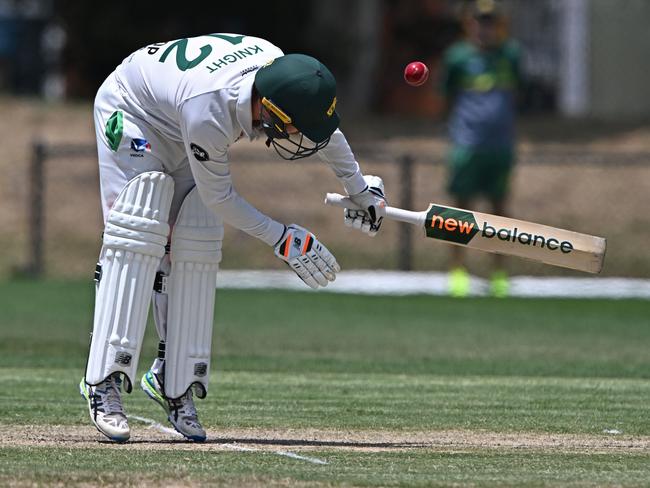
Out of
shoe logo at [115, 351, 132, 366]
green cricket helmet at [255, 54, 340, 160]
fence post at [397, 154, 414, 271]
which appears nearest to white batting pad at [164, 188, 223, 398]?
shoe logo at [115, 351, 132, 366]

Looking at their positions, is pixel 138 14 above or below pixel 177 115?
above

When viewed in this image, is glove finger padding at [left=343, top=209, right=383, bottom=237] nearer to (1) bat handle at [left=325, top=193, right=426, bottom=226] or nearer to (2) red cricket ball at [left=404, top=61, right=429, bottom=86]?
(1) bat handle at [left=325, top=193, right=426, bottom=226]

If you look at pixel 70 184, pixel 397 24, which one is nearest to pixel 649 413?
pixel 70 184

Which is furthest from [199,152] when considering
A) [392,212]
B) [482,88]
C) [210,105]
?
[482,88]

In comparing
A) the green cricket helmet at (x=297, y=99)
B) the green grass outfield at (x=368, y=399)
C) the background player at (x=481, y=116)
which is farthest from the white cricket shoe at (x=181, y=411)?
the background player at (x=481, y=116)

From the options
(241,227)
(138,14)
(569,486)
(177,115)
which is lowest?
(569,486)

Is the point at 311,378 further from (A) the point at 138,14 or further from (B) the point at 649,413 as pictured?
(A) the point at 138,14

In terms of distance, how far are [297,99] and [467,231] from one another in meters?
1.18

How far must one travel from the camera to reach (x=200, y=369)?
22.7 ft

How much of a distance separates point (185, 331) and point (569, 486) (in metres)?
1.99

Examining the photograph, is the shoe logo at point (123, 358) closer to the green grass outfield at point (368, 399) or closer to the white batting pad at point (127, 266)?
the white batting pad at point (127, 266)

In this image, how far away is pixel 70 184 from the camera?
2028 centimetres

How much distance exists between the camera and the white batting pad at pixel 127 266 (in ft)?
21.9

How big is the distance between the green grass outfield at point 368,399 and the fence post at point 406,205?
2.84m
